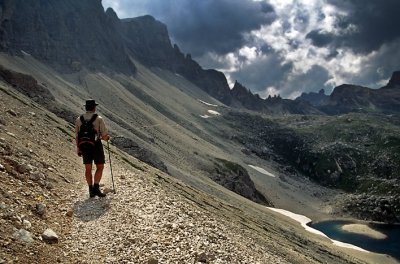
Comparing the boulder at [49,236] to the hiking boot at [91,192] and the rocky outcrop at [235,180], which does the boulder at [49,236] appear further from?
the rocky outcrop at [235,180]

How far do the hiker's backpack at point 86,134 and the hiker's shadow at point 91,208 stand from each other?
8.03 ft

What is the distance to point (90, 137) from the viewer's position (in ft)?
63.3

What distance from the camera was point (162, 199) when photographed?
759 inches

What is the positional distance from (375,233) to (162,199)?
132m

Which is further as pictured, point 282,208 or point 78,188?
point 282,208

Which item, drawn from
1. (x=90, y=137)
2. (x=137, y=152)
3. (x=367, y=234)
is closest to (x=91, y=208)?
(x=90, y=137)

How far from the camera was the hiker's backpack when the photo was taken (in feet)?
63.2

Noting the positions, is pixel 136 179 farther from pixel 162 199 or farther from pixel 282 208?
pixel 282 208

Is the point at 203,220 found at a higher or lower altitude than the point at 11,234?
higher

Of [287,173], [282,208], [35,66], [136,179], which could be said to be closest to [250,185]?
[282,208]

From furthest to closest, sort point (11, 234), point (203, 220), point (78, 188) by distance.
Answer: point (78, 188) → point (203, 220) → point (11, 234)

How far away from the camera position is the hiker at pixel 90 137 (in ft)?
63.2

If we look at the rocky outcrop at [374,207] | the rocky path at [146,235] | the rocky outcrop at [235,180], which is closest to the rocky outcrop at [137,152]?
the rocky outcrop at [235,180]

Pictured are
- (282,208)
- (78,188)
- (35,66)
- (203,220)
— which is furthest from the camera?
(35,66)
